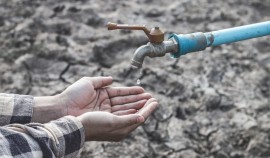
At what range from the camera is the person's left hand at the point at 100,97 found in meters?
2.15

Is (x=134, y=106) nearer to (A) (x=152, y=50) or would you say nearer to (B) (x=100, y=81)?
(B) (x=100, y=81)

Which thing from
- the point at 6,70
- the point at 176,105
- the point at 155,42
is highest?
the point at 155,42

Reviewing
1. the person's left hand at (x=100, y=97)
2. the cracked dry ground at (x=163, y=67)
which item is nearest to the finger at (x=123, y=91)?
the person's left hand at (x=100, y=97)

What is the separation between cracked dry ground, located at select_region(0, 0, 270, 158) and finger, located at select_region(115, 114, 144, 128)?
541 millimetres

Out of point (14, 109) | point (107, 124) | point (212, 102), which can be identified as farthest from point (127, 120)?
point (212, 102)

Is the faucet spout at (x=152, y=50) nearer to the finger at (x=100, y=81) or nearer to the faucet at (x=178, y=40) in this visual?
the faucet at (x=178, y=40)

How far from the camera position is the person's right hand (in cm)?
182

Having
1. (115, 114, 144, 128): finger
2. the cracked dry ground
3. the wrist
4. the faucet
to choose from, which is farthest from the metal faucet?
the cracked dry ground

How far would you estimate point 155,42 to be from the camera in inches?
72.7

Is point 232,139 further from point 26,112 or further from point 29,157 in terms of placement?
point 29,157

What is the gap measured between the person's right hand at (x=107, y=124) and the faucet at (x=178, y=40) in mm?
246

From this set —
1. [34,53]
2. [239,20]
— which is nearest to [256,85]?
[239,20]

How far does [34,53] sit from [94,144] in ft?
3.24

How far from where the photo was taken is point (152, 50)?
Result: 184 centimetres
